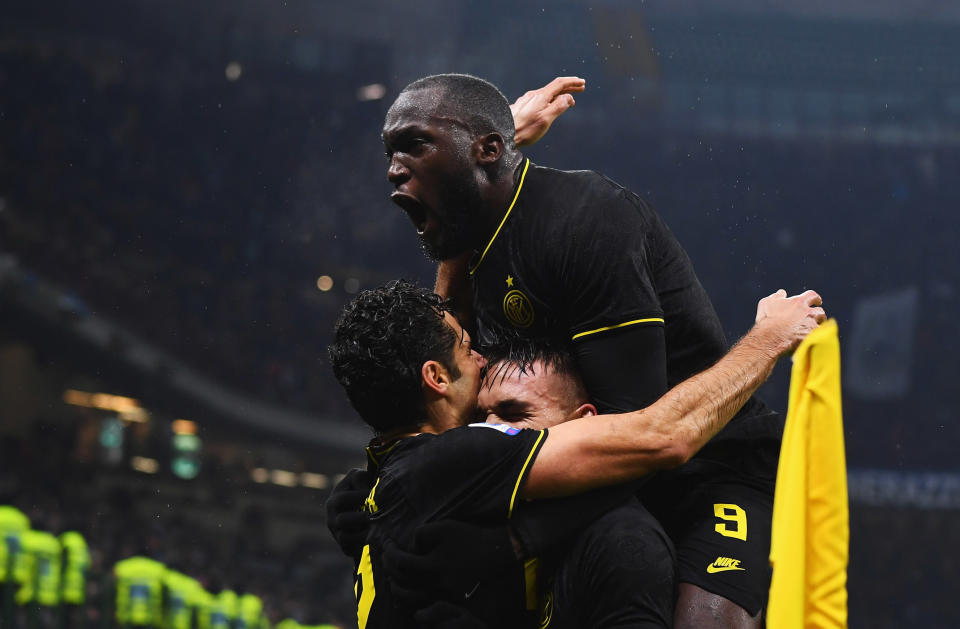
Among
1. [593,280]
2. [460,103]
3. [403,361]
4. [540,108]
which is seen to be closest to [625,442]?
[593,280]

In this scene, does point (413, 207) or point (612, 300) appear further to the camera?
point (413, 207)

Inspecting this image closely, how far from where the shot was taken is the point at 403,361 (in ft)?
6.22

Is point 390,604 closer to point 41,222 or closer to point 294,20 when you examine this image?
point 41,222

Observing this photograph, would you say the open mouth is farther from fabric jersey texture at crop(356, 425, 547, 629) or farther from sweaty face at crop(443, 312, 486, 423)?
fabric jersey texture at crop(356, 425, 547, 629)

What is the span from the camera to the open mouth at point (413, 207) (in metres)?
1.99

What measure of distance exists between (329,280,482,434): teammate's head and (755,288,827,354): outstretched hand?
61 cm

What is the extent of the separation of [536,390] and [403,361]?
0.28m

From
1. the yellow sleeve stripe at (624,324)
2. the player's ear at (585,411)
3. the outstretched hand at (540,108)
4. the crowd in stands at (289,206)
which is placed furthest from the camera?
the crowd in stands at (289,206)

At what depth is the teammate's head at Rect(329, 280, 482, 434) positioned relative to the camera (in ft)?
6.23

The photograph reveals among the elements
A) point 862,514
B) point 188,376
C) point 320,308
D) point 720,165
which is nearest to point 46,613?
point 188,376

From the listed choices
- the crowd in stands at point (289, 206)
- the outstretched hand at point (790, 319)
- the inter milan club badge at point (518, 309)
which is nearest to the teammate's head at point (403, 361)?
the inter milan club badge at point (518, 309)

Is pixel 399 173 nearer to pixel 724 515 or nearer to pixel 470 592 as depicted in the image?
pixel 470 592

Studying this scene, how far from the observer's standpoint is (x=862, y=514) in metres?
13.7

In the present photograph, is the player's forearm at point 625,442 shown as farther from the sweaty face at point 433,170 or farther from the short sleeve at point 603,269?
the sweaty face at point 433,170
